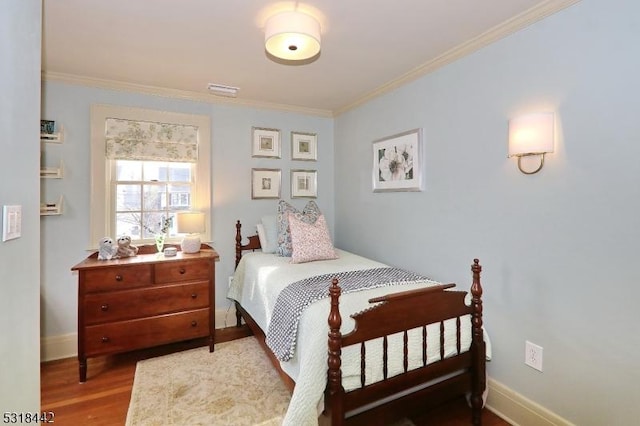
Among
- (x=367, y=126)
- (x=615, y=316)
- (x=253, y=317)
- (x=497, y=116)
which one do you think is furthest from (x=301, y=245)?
(x=615, y=316)

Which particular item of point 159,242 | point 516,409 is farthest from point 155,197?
point 516,409

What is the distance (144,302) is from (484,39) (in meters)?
3.03

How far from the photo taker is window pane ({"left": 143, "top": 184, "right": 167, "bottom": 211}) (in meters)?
2.96

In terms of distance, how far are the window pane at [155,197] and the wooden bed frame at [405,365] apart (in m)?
2.05

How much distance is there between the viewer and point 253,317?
8.30ft

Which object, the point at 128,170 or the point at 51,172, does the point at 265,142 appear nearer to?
the point at 128,170

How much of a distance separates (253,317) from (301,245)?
27.4 inches

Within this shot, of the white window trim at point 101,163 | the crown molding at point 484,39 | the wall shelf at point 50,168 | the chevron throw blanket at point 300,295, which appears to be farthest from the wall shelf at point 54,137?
the crown molding at point 484,39

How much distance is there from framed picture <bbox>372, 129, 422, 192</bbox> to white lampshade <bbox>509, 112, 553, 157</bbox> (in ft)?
2.66

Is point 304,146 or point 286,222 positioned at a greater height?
point 304,146

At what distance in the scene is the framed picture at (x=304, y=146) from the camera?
354 centimetres

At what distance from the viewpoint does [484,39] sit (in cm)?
199
